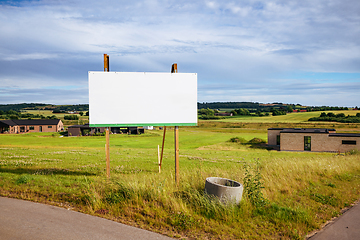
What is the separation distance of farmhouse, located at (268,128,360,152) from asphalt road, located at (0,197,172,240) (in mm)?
42801

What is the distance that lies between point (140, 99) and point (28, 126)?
89.8m

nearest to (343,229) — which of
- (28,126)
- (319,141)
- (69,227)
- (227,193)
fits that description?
(227,193)

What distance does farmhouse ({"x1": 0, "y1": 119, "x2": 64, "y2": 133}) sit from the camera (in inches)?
3142

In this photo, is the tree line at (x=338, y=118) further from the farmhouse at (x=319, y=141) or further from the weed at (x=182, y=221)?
the weed at (x=182, y=221)

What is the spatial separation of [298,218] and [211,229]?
2306 millimetres

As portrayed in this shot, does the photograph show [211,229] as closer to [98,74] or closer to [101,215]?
[101,215]

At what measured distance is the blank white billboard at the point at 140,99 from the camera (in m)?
10.1

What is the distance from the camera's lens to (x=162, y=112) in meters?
10.3

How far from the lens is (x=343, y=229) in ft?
19.2

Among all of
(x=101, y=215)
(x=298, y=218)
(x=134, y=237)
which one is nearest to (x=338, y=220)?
(x=298, y=218)

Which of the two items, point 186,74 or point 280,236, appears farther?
point 186,74

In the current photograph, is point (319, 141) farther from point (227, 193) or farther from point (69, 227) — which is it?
point (69, 227)

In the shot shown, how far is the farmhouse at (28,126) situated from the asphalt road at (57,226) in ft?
291

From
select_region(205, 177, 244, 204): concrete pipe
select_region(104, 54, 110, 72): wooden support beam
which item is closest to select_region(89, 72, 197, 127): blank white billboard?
select_region(104, 54, 110, 72): wooden support beam
